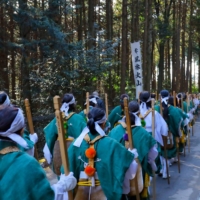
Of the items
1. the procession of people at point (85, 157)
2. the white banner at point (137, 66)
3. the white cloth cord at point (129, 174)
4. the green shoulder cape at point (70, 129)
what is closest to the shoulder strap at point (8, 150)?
the procession of people at point (85, 157)

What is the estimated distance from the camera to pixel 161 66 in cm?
3002

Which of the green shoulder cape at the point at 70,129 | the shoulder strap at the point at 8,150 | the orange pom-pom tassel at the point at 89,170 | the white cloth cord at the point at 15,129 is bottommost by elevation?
the orange pom-pom tassel at the point at 89,170

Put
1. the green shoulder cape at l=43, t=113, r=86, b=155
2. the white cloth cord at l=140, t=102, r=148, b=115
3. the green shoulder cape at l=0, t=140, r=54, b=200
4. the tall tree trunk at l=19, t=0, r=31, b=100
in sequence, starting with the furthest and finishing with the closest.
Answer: the tall tree trunk at l=19, t=0, r=31, b=100, the white cloth cord at l=140, t=102, r=148, b=115, the green shoulder cape at l=43, t=113, r=86, b=155, the green shoulder cape at l=0, t=140, r=54, b=200

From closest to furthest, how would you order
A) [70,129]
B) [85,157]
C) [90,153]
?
[90,153], [85,157], [70,129]

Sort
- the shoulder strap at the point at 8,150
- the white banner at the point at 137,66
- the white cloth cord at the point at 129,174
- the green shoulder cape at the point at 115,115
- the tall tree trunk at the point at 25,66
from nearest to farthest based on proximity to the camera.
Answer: the shoulder strap at the point at 8,150, the white cloth cord at the point at 129,174, the green shoulder cape at the point at 115,115, the tall tree trunk at the point at 25,66, the white banner at the point at 137,66

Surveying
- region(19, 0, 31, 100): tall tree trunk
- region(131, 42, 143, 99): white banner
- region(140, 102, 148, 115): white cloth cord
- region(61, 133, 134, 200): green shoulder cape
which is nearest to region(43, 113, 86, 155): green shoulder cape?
region(140, 102, 148, 115): white cloth cord

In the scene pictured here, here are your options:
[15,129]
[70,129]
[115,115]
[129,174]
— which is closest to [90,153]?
[129,174]

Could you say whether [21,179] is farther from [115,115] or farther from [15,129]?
[115,115]

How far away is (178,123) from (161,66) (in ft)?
68.9

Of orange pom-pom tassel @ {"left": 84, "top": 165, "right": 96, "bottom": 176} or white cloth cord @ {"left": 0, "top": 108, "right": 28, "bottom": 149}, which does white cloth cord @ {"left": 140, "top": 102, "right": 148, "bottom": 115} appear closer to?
orange pom-pom tassel @ {"left": 84, "top": 165, "right": 96, "bottom": 176}

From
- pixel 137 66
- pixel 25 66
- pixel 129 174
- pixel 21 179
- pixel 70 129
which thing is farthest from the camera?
pixel 137 66

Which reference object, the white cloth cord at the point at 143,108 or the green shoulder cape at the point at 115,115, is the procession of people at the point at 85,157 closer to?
the white cloth cord at the point at 143,108

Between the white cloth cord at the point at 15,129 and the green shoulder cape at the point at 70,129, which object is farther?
the green shoulder cape at the point at 70,129

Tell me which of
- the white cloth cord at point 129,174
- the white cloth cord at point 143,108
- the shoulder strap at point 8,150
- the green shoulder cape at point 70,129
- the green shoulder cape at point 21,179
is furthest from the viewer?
the white cloth cord at point 143,108
